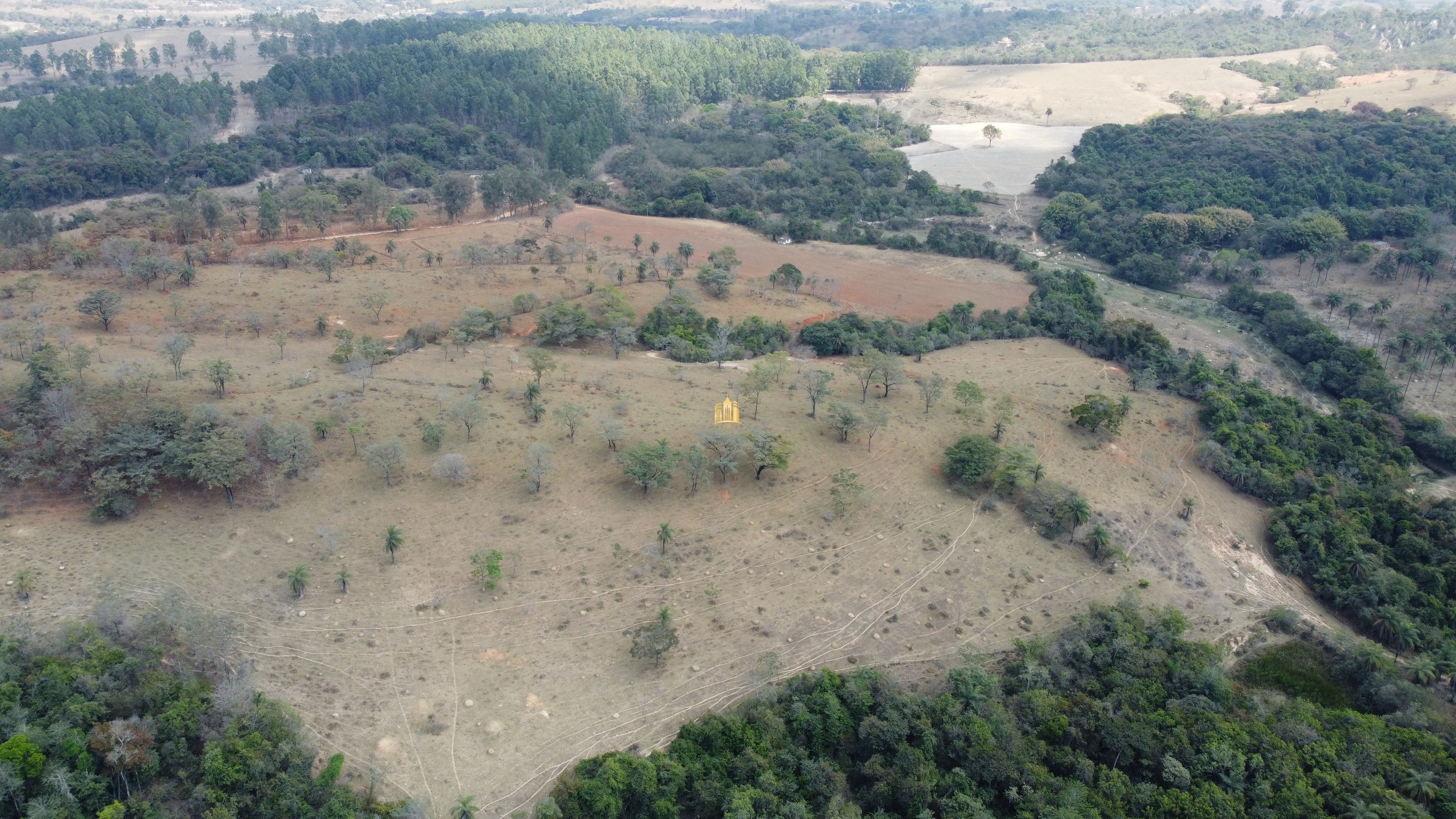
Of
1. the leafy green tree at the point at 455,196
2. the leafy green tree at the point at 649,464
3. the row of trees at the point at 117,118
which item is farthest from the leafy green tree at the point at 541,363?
the row of trees at the point at 117,118

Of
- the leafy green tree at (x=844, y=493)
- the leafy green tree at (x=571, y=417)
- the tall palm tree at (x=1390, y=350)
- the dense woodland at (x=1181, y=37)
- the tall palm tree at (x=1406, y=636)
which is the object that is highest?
the dense woodland at (x=1181, y=37)

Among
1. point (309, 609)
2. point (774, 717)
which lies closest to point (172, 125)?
point (309, 609)

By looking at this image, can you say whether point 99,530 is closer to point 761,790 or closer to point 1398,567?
point 761,790

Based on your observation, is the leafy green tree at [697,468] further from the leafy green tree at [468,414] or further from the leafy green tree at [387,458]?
the leafy green tree at [387,458]

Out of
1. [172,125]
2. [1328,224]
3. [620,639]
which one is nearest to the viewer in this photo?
[620,639]

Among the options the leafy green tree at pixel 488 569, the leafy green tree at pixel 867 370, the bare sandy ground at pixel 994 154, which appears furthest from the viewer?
the bare sandy ground at pixel 994 154
